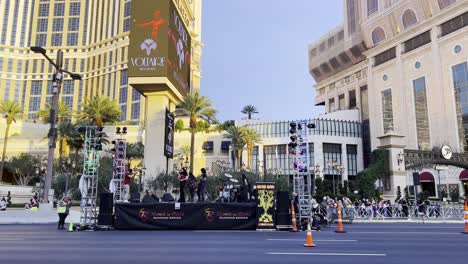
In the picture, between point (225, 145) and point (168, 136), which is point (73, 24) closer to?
point (225, 145)

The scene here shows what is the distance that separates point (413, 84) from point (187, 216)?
2286 inches

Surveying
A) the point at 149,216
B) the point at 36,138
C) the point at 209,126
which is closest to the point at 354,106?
the point at 209,126

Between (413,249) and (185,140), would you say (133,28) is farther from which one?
(185,140)

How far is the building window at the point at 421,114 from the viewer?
59469 millimetres

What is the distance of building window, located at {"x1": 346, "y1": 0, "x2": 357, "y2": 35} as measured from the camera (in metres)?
79.8

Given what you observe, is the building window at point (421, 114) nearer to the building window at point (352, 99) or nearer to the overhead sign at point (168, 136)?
the building window at point (352, 99)

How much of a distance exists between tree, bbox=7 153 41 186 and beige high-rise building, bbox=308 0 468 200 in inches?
2248

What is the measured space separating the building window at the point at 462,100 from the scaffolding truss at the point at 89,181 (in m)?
53.4

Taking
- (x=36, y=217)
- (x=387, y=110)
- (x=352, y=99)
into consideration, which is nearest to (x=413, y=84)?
(x=387, y=110)

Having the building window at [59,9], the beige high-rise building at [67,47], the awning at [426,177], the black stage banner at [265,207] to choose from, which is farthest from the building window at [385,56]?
the building window at [59,9]

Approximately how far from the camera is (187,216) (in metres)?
16.1

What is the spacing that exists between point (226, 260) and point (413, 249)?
519cm

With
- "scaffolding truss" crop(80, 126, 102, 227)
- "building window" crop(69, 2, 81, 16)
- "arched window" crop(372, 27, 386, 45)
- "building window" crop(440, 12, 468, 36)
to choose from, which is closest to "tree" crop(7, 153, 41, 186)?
"scaffolding truss" crop(80, 126, 102, 227)

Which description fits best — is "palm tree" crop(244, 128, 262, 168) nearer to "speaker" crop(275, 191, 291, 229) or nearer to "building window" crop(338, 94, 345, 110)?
"building window" crop(338, 94, 345, 110)
